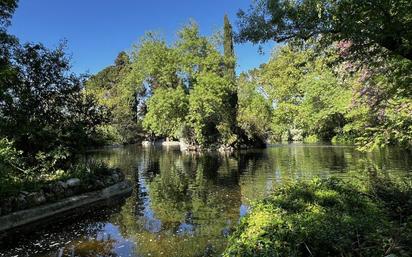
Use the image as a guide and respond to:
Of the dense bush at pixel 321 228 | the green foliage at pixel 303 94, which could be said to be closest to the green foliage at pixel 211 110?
the green foliage at pixel 303 94

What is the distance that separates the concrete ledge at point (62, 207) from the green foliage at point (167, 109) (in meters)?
27.0

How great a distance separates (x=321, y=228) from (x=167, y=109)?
3978 cm

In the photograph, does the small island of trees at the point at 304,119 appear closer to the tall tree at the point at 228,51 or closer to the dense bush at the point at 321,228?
the dense bush at the point at 321,228

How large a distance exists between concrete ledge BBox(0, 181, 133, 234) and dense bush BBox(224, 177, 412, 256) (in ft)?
26.3

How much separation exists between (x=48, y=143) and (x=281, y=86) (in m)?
38.0

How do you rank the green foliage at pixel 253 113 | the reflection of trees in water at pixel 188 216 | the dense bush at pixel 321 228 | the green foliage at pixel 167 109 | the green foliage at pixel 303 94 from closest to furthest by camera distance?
the dense bush at pixel 321 228, the reflection of trees in water at pixel 188 216, the green foliage at pixel 303 94, the green foliage at pixel 167 109, the green foliage at pixel 253 113

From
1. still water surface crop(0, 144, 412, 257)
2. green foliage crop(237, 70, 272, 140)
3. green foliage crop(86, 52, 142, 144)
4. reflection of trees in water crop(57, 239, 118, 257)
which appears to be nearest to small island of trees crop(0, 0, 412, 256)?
still water surface crop(0, 144, 412, 257)

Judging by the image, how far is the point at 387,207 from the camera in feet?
23.1

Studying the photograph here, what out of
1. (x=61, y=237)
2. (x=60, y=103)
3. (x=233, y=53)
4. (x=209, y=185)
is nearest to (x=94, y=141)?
(x=60, y=103)

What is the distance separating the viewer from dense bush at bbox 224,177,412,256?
450cm

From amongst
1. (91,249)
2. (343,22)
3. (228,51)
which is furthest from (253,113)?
(343,22)

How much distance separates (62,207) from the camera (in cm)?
1302

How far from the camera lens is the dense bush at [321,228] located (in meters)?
4.50

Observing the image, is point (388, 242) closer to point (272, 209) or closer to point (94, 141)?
point (272, 209)
